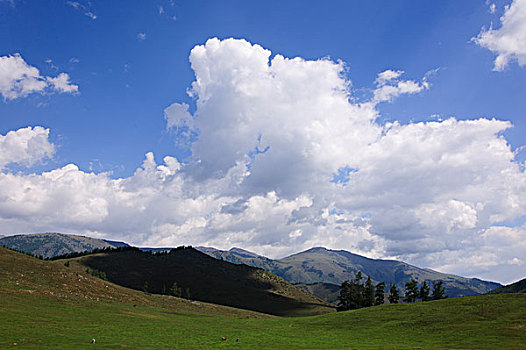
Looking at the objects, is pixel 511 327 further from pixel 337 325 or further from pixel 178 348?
pixel 178 348

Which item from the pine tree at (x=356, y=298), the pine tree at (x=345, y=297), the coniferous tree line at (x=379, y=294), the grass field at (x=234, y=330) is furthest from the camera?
the pine tree at (x=345, y=297)

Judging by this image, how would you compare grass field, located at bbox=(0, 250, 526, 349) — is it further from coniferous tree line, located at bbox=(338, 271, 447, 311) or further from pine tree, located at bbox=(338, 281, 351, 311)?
pine tree, located at bbox=(338, 281, 351, 311)

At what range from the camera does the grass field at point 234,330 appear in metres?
47.9

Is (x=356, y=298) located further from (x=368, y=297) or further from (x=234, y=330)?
(x=234, y=330)

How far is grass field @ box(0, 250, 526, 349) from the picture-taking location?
47875 mm

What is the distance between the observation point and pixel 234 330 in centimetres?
7562

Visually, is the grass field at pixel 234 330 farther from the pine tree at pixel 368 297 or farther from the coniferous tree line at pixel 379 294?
the pine tree at pixel 368 297

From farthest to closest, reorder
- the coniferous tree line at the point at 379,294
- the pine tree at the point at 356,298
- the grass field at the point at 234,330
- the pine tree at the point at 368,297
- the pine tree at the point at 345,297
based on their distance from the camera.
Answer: the pine tree at the point at 345,297
the pine tree at the point at 356,298
the pine tree at the point at 368,297
the coniferous tree line at the point at 379,294
the grass field at the point at 234,330

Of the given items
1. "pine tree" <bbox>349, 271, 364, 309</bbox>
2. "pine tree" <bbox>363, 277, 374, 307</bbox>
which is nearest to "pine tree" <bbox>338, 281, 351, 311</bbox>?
"pine tree" <bbox>349, 271, 364, 309</bbox>

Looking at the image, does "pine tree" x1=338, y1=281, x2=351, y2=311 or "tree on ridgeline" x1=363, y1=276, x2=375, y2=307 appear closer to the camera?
"tree on ridgeline" x1=363, y1=276, x2=375, y2=307

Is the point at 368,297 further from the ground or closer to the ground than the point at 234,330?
further from the ground

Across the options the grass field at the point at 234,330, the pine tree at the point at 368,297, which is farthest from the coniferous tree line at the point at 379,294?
the grass field at the point at 234,330

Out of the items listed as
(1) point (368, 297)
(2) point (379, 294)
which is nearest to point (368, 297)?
(1) point (368, 297)

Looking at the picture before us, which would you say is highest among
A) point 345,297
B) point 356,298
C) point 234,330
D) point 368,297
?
→ point 368,297
